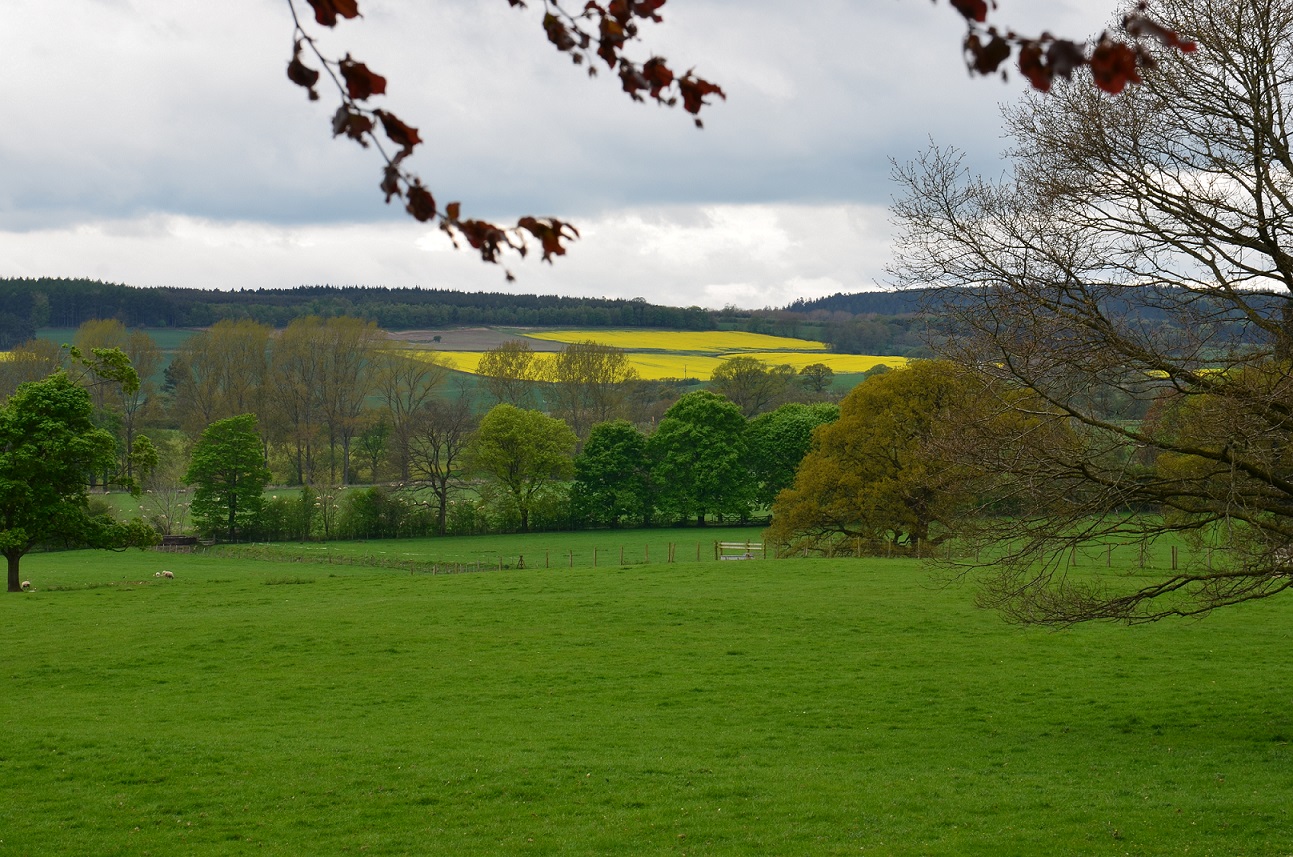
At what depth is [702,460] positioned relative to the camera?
76.1 metres

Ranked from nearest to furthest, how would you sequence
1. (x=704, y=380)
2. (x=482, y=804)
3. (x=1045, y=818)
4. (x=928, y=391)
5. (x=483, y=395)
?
(x=1045, y=818) < (x=482, y=804) < (x=928, y=391) < (x=483, y=395) < (x=704, y=380)

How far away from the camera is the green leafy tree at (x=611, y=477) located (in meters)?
77.4

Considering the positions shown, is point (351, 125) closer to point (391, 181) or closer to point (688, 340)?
point (391, 181)

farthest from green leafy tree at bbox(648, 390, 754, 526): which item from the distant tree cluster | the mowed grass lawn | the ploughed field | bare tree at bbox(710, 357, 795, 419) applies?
the distant tree cluster

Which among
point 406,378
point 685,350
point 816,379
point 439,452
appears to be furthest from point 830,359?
point 439,452

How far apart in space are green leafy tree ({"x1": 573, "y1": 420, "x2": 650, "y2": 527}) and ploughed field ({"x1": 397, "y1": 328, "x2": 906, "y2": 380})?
4269 centimetres

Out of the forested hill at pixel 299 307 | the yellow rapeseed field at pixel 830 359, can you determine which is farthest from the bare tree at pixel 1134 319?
the forested hill at pixel 299 307

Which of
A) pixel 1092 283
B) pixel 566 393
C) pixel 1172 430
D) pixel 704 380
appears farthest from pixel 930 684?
pixel 704 380

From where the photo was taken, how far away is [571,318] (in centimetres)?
16425

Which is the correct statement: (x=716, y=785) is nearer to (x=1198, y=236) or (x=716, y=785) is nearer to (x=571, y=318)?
(x=1198, y=236)

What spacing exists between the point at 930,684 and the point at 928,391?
79.8ft

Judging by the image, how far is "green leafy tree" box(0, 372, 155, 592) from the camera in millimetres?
35938

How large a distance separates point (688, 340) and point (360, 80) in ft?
490

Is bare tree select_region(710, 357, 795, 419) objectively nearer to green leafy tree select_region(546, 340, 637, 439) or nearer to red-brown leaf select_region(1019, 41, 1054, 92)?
green leafy tree select_region(546, 340, 637, 439)
